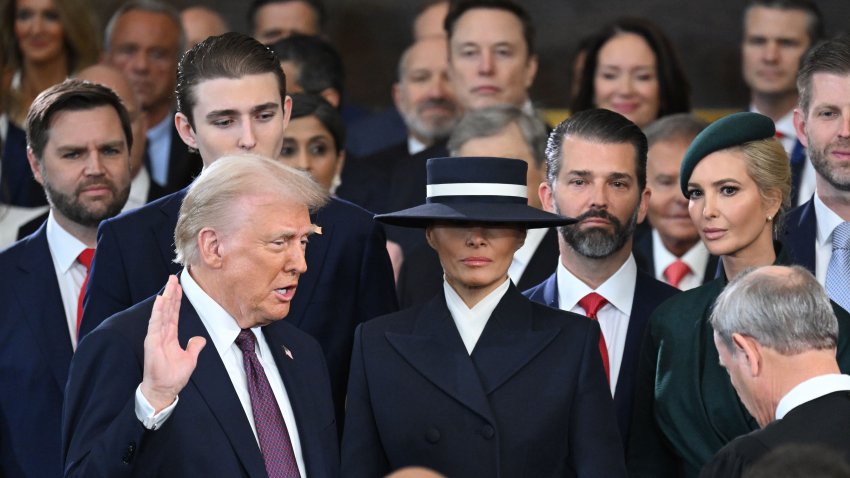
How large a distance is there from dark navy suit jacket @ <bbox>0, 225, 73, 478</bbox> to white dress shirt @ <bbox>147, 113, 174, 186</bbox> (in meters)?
2.53

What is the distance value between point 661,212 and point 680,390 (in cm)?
193

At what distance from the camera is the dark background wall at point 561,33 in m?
9.16

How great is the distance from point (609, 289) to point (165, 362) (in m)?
1.94

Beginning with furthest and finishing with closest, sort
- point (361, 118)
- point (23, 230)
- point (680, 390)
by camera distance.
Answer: point (361, 118), point (23, 230), point (680, 390)

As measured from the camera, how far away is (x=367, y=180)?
7.49 metres

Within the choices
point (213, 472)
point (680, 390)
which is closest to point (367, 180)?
point (680, 390)

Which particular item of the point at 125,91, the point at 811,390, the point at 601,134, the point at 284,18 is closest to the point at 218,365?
the point at 811,390

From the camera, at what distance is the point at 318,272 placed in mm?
5055

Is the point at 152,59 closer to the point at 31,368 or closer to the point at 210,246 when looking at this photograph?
the point at 31,368

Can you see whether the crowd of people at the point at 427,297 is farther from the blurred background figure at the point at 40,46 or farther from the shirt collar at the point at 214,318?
the blurred background figure at the point at 40,46

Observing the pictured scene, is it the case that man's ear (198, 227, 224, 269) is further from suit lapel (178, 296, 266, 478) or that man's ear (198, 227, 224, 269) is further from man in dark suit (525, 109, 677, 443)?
man in dark suit (525, 109, 677, 443)

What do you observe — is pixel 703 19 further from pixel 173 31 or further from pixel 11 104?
pixel 11 104

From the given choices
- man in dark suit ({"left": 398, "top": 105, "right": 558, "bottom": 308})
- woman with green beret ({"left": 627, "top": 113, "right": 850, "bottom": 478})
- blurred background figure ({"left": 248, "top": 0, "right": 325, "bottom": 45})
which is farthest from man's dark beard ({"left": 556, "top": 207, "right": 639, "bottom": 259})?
blurred background figure ({"left": 248, "top": 0, "right": 325, "bottom": 45})

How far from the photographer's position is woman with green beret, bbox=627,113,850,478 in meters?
4.79
